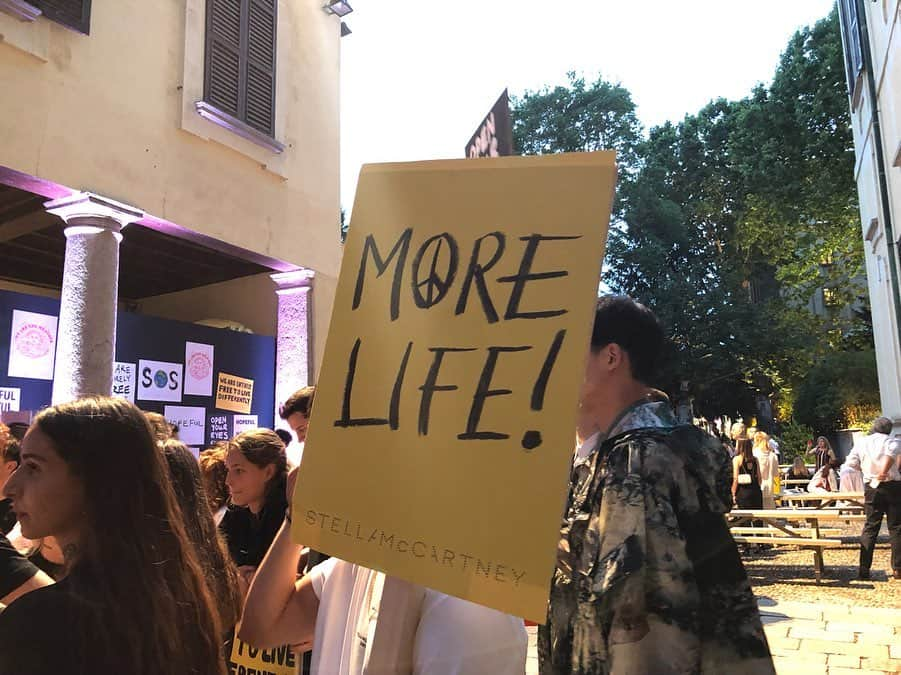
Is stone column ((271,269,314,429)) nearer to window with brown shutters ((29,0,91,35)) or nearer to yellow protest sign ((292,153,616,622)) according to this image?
window with brown shutters ((29,0,91,35))

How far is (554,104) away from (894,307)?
21902 millimetres

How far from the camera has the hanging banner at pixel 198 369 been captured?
9.41 metres

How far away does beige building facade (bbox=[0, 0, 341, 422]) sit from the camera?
7.02m

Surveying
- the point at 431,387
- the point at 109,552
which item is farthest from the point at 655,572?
the point at 109,552

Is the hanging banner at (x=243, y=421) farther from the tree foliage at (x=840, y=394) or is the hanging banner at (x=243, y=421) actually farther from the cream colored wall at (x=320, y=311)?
the tree foliage at (x=840, y=394)

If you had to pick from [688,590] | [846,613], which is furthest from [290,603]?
[846,613]

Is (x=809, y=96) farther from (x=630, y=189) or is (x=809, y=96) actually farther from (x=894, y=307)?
(x=894, y=307)

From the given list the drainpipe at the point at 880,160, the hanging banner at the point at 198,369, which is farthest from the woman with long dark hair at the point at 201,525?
the drainpipe at the point at 880,160

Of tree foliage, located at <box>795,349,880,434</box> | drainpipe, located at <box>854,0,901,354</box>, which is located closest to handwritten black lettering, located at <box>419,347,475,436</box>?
drainpipe, located at <box>854,0,901,354</box>

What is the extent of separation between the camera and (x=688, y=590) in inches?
52.9

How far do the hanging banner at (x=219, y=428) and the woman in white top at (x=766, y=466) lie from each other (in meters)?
7.31

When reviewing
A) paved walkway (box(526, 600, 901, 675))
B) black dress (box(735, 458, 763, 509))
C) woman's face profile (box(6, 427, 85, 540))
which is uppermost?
woman's face profile (box(6, 427, 85, 540))

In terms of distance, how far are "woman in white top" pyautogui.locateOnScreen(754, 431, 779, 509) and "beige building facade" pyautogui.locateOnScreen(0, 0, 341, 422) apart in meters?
6.52

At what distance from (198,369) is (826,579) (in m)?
7.87
